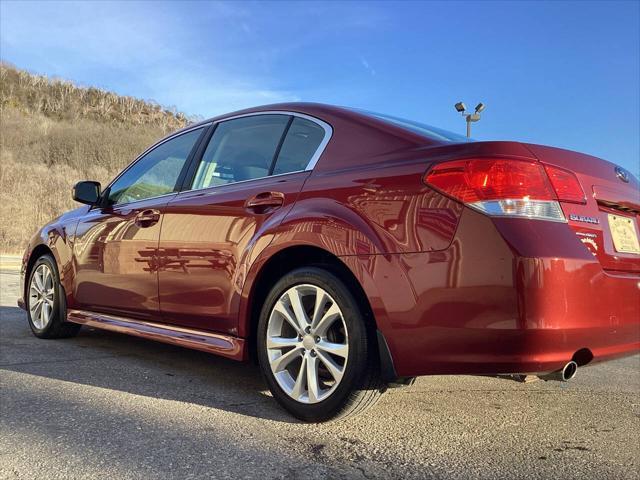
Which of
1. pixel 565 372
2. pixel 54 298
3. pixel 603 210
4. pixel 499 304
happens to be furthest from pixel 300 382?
pixel 54 298

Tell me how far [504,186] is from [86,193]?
3.50m

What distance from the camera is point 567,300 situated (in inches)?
85.1

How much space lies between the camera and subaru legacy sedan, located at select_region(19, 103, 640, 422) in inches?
85.5

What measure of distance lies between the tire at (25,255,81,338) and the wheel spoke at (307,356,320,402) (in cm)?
283

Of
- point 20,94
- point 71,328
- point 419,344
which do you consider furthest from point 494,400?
point 20,94

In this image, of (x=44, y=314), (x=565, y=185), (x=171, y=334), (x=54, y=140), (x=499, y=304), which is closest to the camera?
(x=499, y=304)

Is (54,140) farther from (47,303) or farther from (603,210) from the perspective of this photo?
(603,210)

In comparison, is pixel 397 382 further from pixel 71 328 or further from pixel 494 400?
pixel 71 328

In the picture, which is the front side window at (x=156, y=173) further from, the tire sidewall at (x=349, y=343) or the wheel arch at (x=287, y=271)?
the tire sidewall at (x=349, y=343)

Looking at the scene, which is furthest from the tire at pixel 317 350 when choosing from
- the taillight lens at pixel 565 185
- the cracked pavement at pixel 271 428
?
the taillight lens at pixel 565 185

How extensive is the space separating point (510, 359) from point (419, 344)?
1.19 ft

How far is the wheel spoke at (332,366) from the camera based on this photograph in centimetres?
256

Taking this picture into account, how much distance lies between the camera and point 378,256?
243cm

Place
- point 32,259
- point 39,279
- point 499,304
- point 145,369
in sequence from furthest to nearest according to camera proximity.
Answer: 1. point 32,259
2. point 39,279
3. point 145,369
4. point 499,304
